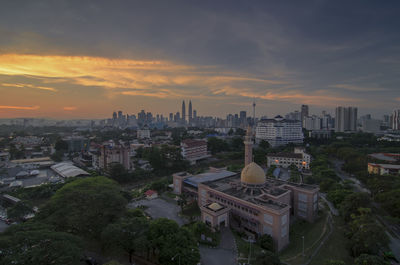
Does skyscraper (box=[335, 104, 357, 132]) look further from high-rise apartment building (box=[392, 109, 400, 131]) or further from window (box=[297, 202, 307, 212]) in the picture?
window (box=[297, 202, 307, 212])

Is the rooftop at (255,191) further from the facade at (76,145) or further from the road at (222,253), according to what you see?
the facade at (76,145)

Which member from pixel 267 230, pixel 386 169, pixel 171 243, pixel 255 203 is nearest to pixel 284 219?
pixel 267 230

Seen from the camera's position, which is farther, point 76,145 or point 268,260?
point 76,145

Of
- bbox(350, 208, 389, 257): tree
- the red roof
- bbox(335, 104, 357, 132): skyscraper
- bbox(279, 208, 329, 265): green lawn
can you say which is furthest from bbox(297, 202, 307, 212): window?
bbox(335, 104, 357, 132): skyscraper

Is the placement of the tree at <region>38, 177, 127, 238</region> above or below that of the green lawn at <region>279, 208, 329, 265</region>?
above

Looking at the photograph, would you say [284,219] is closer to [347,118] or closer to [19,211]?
[19,211]

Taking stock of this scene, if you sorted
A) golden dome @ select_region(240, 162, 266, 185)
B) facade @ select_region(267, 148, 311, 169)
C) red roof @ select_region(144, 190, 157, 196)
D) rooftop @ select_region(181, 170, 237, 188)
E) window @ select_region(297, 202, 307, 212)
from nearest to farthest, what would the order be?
golden dome @ select_region(240, 162, 266, 185), window @ select_region(297, 202, 307, 212), rooftop @ select_region(181, 170, 237, 188), red roof @ select_region(144, 190, 157, 196), facade @ select_region(267, 148, 311, 169)

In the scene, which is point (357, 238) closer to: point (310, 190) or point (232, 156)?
point (310, 190)
